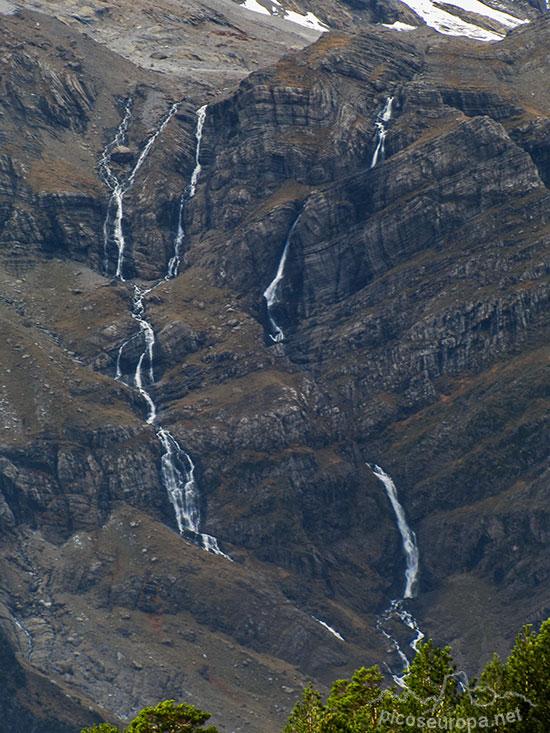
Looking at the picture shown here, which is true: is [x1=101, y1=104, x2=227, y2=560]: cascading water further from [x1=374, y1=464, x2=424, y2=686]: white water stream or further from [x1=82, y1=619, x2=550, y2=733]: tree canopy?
[x1=82, y1=619, x2=550, y2=733]: tree canopy

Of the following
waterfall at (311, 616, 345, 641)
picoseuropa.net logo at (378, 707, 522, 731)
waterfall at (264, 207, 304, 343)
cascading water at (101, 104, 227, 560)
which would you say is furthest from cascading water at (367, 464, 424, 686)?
picoseuropa.net logo at (378, 707, 522, 731)

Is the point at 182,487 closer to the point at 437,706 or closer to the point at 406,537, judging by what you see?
the point at 406,537

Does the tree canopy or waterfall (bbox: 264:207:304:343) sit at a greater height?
→ the tree canopy

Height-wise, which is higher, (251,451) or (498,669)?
(498,669)

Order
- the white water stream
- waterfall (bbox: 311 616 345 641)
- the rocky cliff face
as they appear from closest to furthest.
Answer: the rocky cliff face, waterfall (bbox: 311 616 345 641), the white water stream

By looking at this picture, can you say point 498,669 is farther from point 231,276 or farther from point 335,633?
point 231,276

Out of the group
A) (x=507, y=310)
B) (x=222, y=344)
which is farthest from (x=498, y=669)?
(x=222, y=344)

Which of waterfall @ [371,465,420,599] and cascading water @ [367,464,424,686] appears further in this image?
waterfall @ [371,465,420,599]
